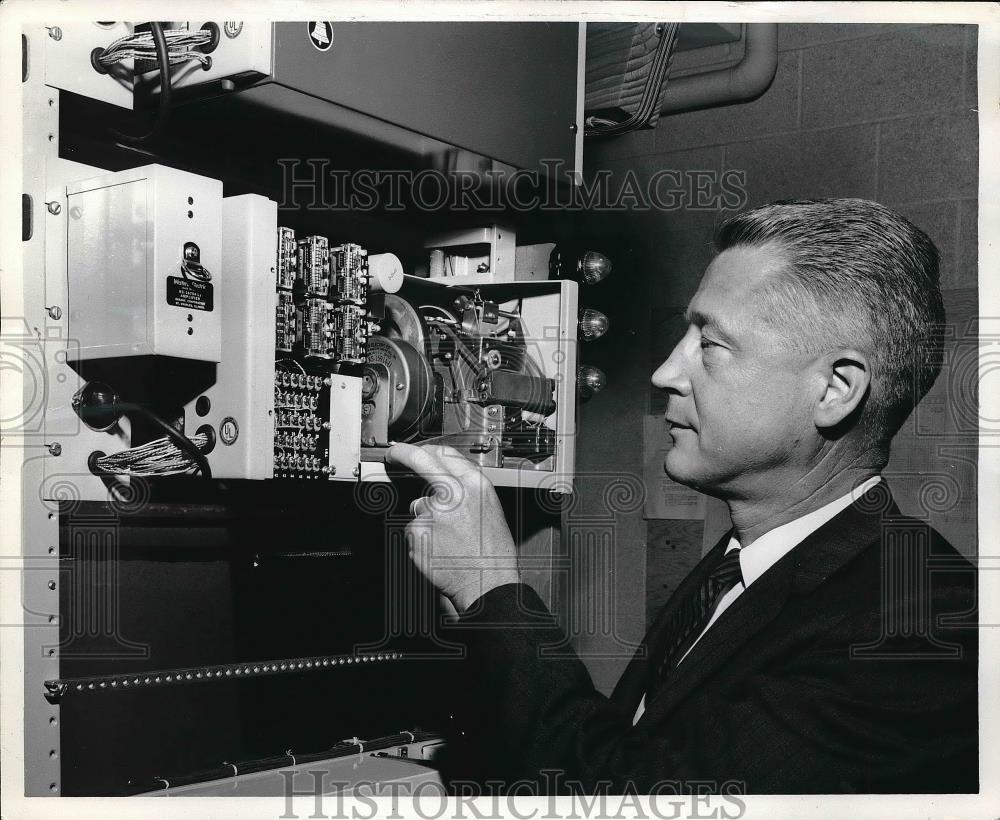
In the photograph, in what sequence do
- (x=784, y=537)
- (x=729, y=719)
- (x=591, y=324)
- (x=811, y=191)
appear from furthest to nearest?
(x=811, y=191)
(x=591, y=324)
(x=784, y=537)
(x=729, y=719)

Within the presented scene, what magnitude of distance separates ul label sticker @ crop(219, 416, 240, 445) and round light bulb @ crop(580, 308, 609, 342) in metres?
0.71

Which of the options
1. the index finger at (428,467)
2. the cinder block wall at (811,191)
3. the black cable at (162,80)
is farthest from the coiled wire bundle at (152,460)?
the cinder block wall at (811,191)

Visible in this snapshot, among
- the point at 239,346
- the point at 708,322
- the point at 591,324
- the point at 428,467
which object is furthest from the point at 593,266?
the point at 239,346

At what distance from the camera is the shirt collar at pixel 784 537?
118cm

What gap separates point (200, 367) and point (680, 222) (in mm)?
1626

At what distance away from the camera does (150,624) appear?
1.42 metres

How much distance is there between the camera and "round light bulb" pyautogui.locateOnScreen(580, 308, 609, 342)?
1.66 m

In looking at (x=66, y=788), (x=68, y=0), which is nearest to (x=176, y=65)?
(x=68, y=0)

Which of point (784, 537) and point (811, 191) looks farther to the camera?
point (811, 191)

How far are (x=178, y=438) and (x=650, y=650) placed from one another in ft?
2.39

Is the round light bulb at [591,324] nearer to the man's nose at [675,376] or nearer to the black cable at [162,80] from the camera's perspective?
the man's nose at [675,376]

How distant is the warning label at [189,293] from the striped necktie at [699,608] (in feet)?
2.47

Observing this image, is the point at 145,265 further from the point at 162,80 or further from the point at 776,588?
the point at 776,588

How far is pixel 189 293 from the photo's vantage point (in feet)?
3.70
